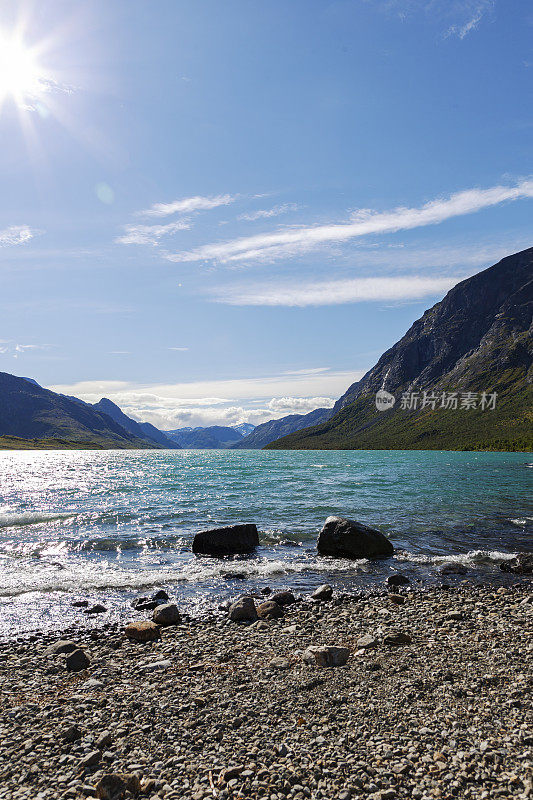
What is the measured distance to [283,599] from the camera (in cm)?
1538

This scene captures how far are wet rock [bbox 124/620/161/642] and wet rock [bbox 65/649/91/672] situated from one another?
170cm

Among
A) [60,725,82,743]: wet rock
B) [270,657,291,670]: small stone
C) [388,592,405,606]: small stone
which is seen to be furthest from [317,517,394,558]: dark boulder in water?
[60,725,82,743]: wet rock

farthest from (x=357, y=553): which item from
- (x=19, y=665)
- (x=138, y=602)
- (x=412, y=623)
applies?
(x=19, y=665)

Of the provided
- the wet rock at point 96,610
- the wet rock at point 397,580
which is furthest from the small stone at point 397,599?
the wet rock at point 96,610

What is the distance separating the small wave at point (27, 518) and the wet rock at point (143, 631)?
73.6ft

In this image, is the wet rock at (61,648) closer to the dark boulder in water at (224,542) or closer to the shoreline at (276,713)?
the shoreline at (276,713)

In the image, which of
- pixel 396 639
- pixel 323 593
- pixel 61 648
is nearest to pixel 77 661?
pixel 61 648

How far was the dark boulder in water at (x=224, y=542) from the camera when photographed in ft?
Result: 75.5

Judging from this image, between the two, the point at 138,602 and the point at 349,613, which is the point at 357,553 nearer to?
the point at 349,613

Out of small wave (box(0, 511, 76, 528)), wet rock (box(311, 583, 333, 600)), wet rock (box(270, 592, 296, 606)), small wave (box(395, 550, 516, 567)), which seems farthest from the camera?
small wave (box(0, 511, 76, 528))

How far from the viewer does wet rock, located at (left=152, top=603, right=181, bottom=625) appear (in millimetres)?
13336

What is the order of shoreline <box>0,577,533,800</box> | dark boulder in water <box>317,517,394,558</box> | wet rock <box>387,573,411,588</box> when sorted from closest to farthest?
shoreline <box>0,577,533,800</box>
wet rock <box>387,573,411,588</box>
dark boulder in water <box>317,517,394,558</box>

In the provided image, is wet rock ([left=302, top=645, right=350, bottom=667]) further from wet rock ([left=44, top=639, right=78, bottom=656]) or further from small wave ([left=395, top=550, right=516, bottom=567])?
small wave ([left=395, top=550, right=516, bottom=567])

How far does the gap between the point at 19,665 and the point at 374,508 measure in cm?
2923
